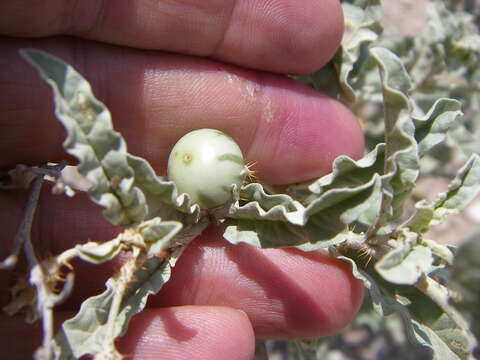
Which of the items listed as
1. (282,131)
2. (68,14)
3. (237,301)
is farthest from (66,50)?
(237,301)

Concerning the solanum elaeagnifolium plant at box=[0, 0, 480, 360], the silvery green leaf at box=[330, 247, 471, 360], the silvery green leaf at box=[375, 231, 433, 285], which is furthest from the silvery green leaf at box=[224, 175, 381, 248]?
the silvery green leaf at box=[330, 247, 471, 360]

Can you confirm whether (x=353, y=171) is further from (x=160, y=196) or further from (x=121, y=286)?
(x=121, y=286)

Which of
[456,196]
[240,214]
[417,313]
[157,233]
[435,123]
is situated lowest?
[417,313]

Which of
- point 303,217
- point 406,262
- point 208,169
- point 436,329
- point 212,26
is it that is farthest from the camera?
point 212,26

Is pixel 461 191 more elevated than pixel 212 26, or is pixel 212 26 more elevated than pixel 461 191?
pixel 212 26

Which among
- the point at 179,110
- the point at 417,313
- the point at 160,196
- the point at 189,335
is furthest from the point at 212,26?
the point at 417,313

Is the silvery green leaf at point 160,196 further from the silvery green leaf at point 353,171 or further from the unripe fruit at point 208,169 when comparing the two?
the silvery green leaf at point 353,171

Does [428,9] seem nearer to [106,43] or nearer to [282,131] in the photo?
[282,131]
